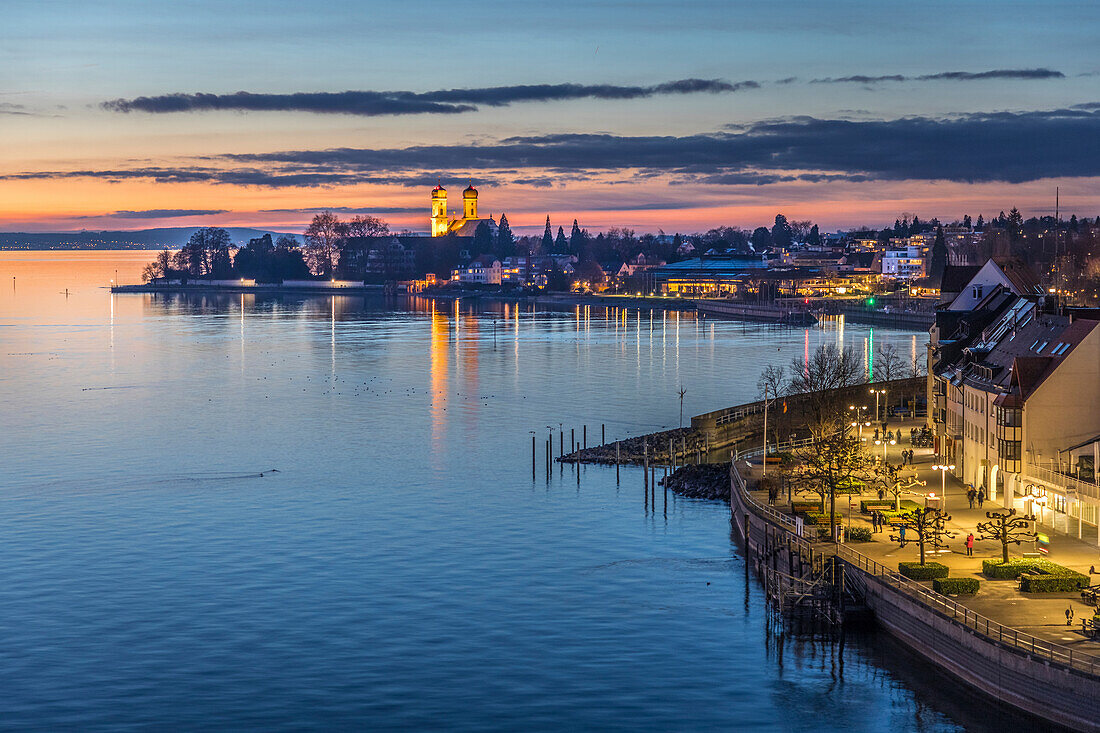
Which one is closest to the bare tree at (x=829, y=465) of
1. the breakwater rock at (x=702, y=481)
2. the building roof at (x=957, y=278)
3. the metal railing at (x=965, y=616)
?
the metal railing at (x=965, y=616)

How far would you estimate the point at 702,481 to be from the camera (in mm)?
70125

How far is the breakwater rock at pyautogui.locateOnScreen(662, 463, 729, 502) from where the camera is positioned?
68.2 m

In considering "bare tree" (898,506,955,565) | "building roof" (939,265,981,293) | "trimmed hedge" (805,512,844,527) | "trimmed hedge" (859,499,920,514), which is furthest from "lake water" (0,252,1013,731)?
"building roof" (939,265,981,293)

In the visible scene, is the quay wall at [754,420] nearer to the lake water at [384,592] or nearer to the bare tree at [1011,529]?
the lake water at [384,592]

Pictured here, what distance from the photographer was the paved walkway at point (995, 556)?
117 feet

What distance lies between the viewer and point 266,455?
3295 inches

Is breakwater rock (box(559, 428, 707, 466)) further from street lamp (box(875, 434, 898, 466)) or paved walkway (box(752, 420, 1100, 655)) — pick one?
paved walkway (box(752, 420, 1100, 655))

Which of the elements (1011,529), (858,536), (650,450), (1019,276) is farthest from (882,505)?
(1019,276)

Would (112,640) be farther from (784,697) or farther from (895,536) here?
(895,536)

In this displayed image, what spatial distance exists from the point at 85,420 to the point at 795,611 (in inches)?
2747

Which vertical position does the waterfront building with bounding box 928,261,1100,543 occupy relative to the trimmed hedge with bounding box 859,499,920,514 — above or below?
above

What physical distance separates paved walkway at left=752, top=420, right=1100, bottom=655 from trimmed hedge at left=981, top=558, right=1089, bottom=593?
0.22m

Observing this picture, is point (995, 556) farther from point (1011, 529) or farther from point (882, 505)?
point (882, 505)

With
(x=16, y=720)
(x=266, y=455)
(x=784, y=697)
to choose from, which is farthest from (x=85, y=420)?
(x=784, y=697)
